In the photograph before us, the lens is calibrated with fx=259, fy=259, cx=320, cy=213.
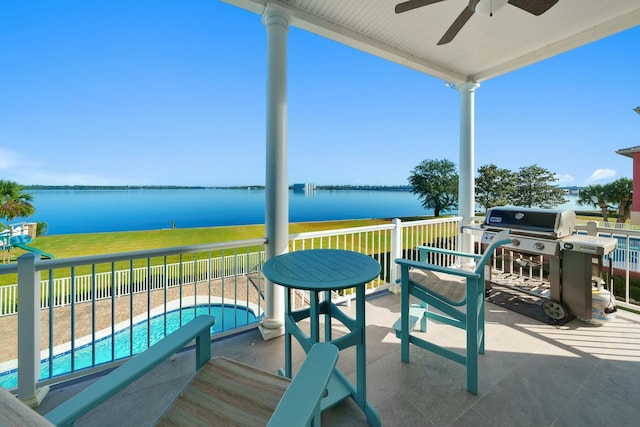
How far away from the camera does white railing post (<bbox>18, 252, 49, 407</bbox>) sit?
5.18ft

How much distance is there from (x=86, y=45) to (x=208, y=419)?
12.9m

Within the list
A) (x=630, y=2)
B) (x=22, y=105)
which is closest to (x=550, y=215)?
(x=630, y=2)

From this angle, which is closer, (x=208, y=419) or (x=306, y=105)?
(x=208, y=419)

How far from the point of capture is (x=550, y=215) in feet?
8.75

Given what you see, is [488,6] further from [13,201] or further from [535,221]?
[13,201]

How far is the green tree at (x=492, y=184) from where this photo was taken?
48.5 ft

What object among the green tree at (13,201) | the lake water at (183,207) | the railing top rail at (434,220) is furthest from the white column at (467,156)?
the green tree at (13,201)

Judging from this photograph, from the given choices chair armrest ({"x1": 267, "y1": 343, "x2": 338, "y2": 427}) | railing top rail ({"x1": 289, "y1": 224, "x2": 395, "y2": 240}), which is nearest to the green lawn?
railing top rail ({"x1": 289, "y1": 224, "x2": 395, "y2": 240})

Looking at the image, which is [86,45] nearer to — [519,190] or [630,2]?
[630,2]

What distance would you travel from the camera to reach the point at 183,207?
60.2 ft

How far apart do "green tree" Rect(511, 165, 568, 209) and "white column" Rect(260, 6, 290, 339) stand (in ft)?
58.0

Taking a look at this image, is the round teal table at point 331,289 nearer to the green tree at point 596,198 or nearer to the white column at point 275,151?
the white column at point 275,151

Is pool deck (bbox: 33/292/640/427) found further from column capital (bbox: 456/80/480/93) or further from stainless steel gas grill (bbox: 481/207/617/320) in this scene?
column capital (bbox: 456/80/480/93)

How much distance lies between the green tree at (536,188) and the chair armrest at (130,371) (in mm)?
18868
